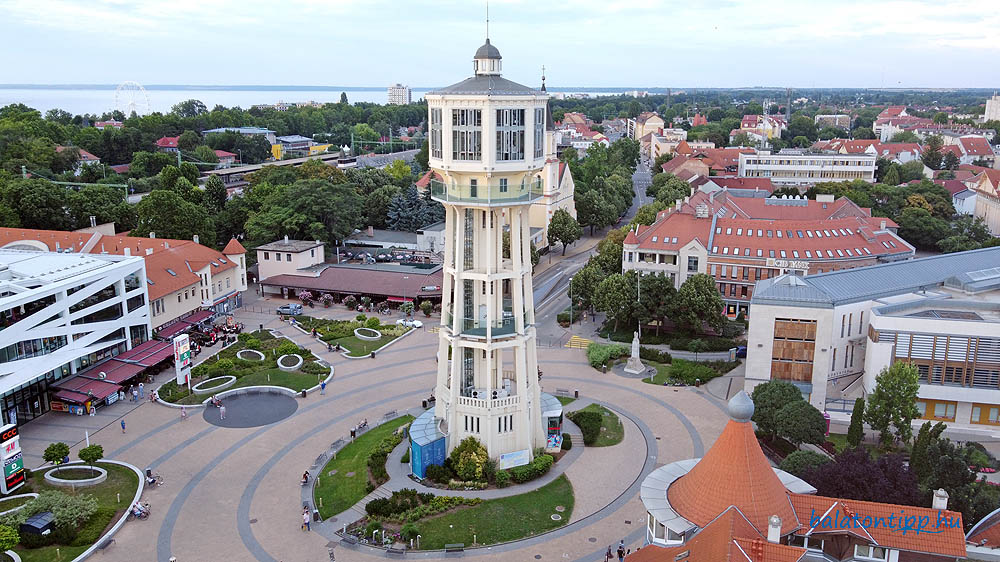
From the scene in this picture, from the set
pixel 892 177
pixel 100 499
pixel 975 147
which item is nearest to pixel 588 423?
pixel 100 499

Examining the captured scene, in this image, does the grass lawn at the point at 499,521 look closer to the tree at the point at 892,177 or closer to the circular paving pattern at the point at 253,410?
the circular paving pattern at the point at 253,410

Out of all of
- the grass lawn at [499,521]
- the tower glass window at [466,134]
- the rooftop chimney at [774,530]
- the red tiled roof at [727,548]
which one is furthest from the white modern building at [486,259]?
the rooftop chimney at [774,530]

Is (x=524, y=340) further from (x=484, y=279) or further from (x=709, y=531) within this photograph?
(x=709, y=531)

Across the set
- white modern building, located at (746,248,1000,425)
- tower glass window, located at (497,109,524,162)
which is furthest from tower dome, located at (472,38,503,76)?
white modern building, located at (746,248,1000,425)

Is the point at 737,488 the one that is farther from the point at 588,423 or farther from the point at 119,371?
the point at 119,371

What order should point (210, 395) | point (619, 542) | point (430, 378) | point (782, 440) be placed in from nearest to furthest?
1. point (619, 542)
2. point (782, 440)
3. point (210, 395)
4. point (430, 378)

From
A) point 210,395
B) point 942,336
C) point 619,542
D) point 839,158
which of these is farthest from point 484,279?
point 839,158
